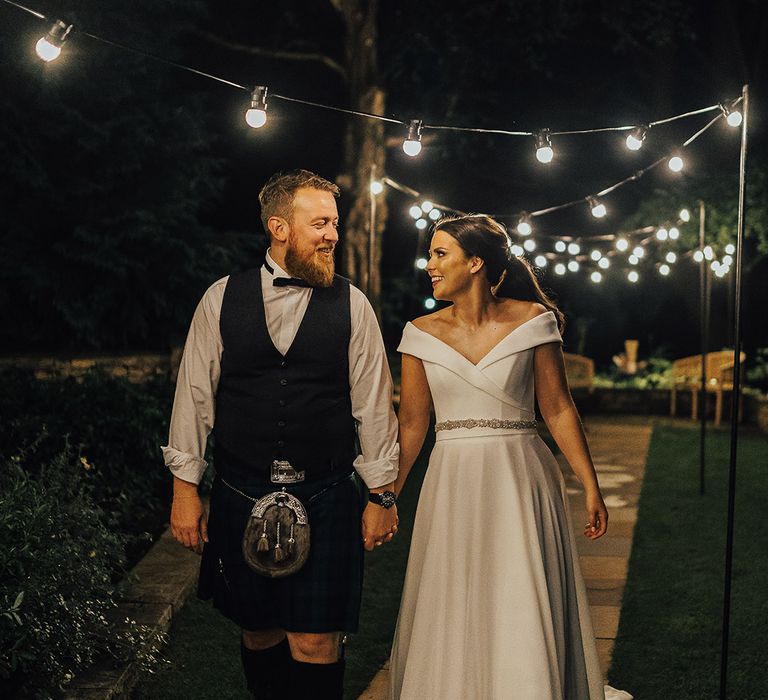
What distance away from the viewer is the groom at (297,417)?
3.50m

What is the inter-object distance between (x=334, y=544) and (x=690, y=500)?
588 cm

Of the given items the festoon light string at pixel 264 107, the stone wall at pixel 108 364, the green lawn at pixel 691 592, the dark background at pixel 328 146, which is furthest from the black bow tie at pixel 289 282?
the stone wall at pixel 108 364

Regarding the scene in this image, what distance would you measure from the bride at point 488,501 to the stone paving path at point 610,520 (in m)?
0.91

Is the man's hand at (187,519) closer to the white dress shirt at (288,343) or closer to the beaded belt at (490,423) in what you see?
Result: the white dress shirt at (288,343)

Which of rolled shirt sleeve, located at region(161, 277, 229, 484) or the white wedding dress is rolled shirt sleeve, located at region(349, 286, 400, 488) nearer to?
the white wedding dress

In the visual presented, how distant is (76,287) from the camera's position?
35.6 ft

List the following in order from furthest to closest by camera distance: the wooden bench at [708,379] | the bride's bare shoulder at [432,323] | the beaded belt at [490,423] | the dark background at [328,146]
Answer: the wooden bench at [708,379]
the dark background at [328,146]
the bride's bare shoulder at [432,323]
the beaded belt at [490,423]

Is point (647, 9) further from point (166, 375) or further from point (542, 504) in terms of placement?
point (542, 504)

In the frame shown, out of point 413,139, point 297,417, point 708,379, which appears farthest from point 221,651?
point 708,379

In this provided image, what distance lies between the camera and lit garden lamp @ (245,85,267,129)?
4766 millimetres

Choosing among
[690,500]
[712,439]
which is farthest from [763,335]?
[690,500]

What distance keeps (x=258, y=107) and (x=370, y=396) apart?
6.10 ft

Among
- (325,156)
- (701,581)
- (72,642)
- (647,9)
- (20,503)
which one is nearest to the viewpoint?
(72,642)

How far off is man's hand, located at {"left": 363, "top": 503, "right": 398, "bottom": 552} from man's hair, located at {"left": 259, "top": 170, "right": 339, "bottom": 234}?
1039mm
